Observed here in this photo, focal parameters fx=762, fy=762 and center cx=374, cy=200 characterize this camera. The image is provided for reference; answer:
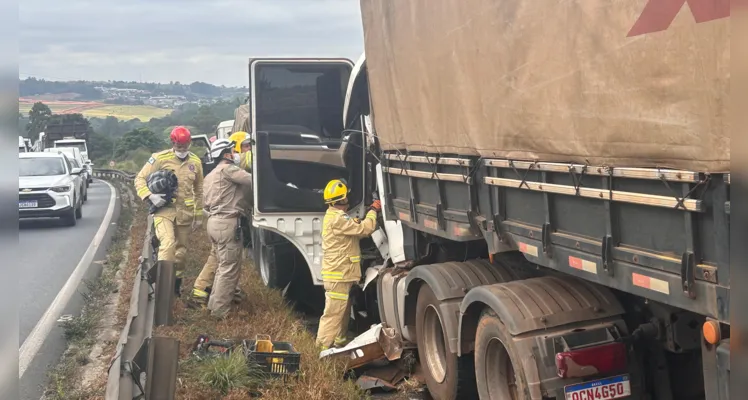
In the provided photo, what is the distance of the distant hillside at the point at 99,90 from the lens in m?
2.89

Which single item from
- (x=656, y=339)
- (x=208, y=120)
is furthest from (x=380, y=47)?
(x=208, y=120)

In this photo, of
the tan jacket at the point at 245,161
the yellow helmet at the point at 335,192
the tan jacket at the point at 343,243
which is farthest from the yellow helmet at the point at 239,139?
the tan jacket at the point at 343,243

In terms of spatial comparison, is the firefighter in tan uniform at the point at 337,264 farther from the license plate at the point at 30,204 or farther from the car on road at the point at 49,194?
the license plate at the point at 30,204

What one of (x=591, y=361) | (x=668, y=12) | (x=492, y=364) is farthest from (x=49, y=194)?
(x=668, y=12)

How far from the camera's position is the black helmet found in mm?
9062

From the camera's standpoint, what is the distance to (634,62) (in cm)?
307

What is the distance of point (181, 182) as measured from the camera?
9.39 meters

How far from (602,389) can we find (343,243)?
3.66m

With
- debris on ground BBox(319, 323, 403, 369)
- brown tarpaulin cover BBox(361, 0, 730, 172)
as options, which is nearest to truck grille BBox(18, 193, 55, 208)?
debris on ground BBox(319, 323, 403, 369)

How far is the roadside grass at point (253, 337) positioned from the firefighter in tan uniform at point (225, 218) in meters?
0.25

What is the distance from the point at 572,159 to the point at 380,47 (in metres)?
3.17

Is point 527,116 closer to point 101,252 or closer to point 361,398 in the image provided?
point 361,398

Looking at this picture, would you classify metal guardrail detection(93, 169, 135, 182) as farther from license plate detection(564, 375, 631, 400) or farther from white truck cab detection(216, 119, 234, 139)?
license plate detection(564, 375, 631, 400)

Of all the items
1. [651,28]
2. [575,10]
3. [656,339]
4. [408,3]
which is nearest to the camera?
[651,28]
